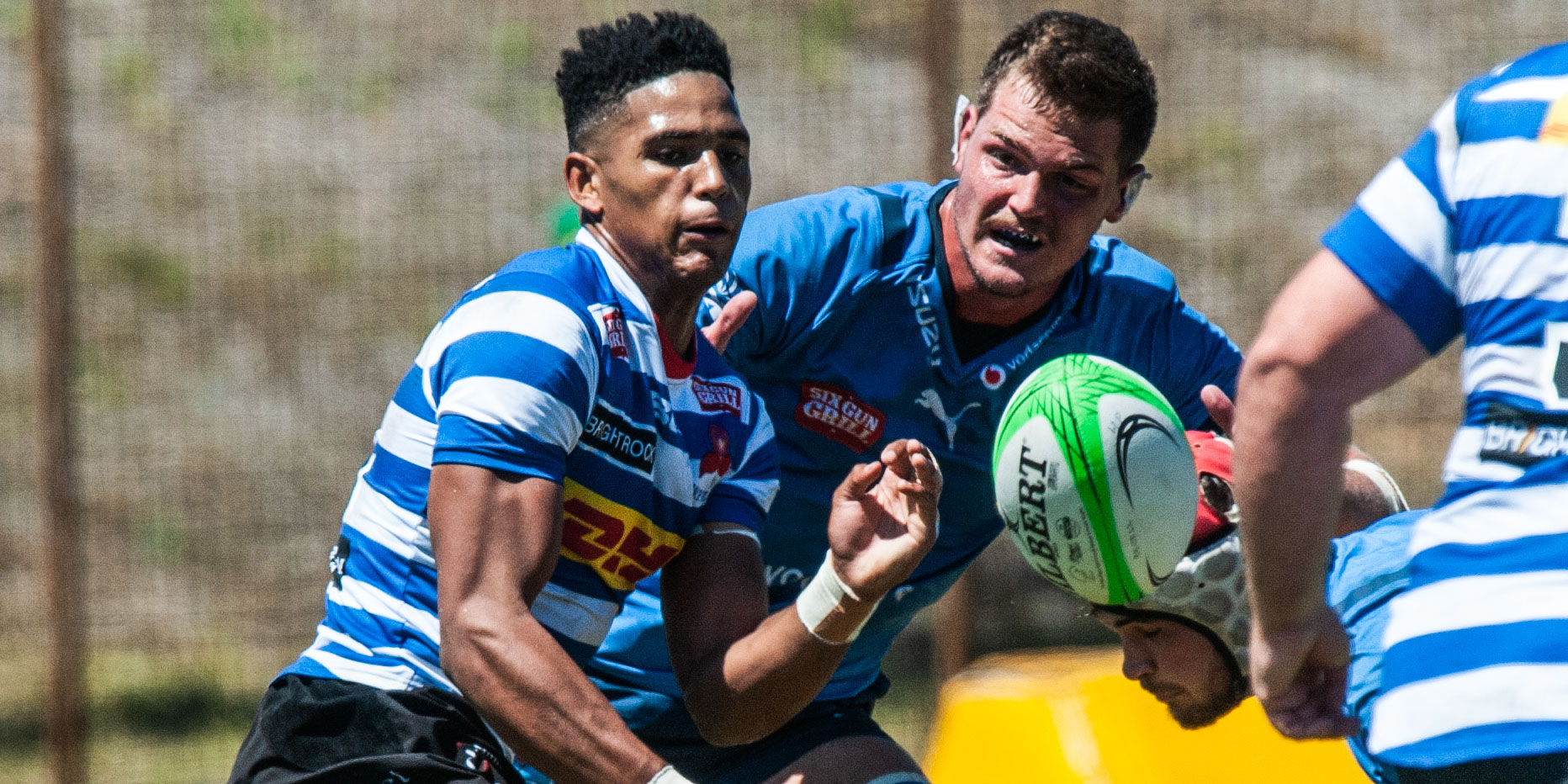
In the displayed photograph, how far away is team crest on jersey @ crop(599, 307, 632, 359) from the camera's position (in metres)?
2.78

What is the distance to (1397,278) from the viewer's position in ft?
6.42

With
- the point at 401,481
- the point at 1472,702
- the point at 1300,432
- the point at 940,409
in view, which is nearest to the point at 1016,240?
the point at 940,409

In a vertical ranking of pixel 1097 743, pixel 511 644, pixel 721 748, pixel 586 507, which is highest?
pixel 586 507

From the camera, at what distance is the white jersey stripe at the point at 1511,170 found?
1.85 meters

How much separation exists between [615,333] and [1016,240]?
1.11 m

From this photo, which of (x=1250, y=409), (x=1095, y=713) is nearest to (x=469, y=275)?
(x=1095, y=713)

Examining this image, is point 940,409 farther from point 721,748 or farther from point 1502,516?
point 1502,516

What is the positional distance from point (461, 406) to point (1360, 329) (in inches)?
52.4

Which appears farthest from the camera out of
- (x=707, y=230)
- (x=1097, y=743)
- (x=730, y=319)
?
(x=1097, y=743)

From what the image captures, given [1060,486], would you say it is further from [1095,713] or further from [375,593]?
[1095,713]

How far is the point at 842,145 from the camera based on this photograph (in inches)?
247

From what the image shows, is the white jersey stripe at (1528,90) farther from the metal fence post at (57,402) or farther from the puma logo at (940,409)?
the metal fence post at (57,402)

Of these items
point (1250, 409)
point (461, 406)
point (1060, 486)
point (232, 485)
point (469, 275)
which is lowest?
point (232, 485)

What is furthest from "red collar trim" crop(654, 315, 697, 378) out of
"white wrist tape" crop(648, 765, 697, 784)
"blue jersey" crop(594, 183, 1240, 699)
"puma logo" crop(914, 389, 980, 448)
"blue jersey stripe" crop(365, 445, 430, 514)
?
"puma logo" crop(914, 389, 980, 448)
